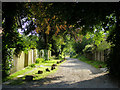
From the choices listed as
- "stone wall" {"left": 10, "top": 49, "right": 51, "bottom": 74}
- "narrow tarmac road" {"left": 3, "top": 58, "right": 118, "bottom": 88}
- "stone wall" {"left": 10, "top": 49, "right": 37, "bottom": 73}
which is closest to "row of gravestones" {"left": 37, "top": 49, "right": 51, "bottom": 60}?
"stone wall" {"left": 10, "top": 49, "right": 51, "bottom": 74}

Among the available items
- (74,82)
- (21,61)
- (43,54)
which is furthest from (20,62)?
(43,54)

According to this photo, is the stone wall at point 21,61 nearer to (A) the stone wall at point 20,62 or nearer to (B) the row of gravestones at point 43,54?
(A) the stone wall at point 20,62

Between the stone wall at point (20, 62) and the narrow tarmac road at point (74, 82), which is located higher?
the stone wall at point (20, 62)

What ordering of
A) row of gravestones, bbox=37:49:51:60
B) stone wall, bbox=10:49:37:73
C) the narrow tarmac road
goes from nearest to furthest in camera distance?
the narrow tarmac road
stone wall, bbox=10:49:37:73
row of gravestones, bbox=37:49:51:60

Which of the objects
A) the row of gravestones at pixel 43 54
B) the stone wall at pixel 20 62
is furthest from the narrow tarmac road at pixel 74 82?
the row of gravestones at pixel 43 54

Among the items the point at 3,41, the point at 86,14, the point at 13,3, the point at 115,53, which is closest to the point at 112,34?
the point at 115,53

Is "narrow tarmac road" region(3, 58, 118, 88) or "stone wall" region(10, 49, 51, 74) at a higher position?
"stone wall" region(10, 49, 51, 74)

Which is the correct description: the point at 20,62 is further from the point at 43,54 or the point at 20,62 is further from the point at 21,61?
the point at 43,54

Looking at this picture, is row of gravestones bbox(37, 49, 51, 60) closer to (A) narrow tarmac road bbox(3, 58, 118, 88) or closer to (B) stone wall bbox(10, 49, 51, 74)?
(B) stone wall bbox(10, 49, 51, 74)

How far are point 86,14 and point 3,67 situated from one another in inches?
219

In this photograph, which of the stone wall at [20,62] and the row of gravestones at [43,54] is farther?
the row of gravestones at [43,54]

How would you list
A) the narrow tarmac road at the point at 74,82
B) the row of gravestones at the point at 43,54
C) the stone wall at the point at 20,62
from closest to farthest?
the narrow tarmac road at the point at 74,82 → the stone wall at the point at 20,62 → the row of gravestones at the point at 43,54

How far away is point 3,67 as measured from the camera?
304 inches

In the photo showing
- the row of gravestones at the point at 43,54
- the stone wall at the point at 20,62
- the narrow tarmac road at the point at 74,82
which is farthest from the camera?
the row of gravestones at the point at 43,54
